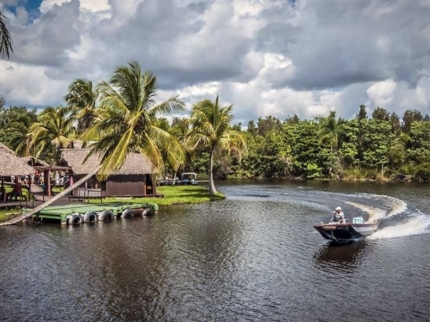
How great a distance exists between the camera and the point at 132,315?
50.2 ft

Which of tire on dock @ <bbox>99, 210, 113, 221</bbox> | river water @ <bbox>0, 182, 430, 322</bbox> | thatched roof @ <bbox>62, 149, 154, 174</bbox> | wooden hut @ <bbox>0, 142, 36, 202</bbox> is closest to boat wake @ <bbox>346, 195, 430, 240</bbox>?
river water @ <bbox>0, 182, 430, 322</bbox>

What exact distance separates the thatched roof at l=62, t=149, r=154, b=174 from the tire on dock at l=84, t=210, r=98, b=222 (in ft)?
37.8

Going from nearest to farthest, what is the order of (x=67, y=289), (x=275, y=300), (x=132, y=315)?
(x=132, y=315), (x=275, y=300), (x=67, y=289)

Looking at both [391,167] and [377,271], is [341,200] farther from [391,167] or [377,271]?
[391,167]

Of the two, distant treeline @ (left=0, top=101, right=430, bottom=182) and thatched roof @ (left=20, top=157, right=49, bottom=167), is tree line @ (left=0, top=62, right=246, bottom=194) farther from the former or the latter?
distant treeline @ (left=0, top=101, right=430, bottom=182)

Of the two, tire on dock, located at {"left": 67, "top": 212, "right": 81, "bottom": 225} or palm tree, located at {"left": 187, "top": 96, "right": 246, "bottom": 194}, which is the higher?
palm tree, located at {"left": 187, "top": 96, "right": 246, "bottom": 194}

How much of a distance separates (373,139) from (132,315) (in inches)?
3024

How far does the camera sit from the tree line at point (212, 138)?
3375 cm

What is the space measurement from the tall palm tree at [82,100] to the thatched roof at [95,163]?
9.60 metres

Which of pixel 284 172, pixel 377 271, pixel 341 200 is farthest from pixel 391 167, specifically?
pixel 377 271

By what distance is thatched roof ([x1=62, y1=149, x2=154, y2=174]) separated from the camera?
4516cm

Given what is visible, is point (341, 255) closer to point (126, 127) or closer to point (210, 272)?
point (210, 272)

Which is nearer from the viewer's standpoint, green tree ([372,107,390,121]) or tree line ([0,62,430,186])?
tree line ([0,62,430,186])

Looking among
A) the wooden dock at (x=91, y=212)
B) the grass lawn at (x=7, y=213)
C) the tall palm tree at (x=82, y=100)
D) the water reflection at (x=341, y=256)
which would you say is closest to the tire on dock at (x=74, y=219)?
the wooden dock at (x=91, y=212)
